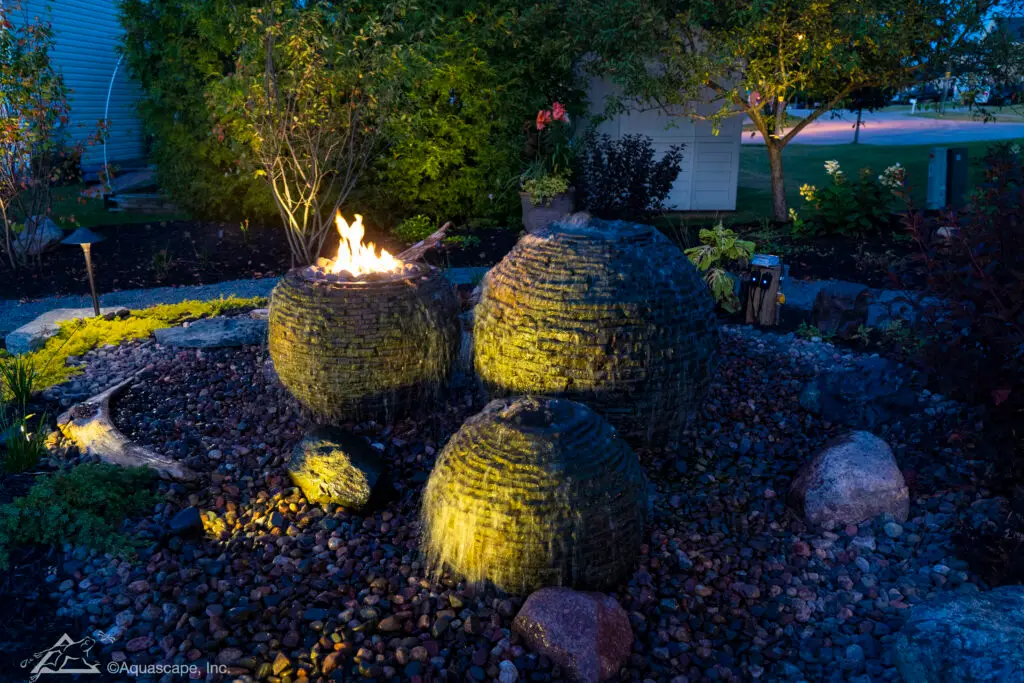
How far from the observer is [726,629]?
3344 millimetres

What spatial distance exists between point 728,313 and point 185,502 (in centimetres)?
529

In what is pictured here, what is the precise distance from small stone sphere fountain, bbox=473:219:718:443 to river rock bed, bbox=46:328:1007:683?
0.52 metres

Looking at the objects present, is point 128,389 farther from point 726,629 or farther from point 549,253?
point 726,629

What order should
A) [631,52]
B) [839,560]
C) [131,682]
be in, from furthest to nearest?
[631,52] → [839,560] → [131,682]

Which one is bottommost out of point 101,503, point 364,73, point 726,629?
point 726,629

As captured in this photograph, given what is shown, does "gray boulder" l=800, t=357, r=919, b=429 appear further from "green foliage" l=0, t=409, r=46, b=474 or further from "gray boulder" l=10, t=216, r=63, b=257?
"gray boulder" l=10, t=216, r=63, b=257

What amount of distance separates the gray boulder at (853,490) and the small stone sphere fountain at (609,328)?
0.81 m

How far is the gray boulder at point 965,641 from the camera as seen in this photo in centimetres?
276

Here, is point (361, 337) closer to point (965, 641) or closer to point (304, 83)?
point (965, 641)

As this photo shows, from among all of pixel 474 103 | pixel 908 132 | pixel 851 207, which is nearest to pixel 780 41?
pixel 851 207

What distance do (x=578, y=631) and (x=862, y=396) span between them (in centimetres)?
334

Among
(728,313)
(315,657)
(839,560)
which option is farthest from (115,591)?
(728,313)

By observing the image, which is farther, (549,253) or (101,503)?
(549,253)

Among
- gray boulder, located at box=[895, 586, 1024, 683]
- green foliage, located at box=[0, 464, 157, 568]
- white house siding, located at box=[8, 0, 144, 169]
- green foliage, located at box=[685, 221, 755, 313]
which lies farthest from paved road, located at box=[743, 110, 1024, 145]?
green foliage, located at box=[0, 464, 157, 568]
